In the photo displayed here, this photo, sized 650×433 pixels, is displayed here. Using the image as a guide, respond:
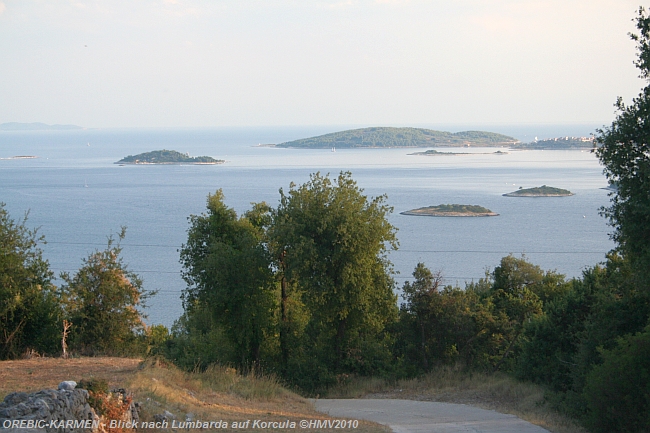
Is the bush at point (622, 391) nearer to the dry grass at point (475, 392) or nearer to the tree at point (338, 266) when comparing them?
the dry grass at point (475, 392)

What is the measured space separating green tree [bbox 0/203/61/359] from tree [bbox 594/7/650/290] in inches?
545

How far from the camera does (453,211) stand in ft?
276

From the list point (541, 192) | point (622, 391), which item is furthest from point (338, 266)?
point (541, 192)

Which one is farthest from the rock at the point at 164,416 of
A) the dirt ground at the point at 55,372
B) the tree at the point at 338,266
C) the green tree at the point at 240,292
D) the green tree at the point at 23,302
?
the green tree at the point at 240,292

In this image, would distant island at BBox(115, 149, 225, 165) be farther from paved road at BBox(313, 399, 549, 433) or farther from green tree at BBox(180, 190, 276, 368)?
paved road at BBox(313, 399, 549, 433)

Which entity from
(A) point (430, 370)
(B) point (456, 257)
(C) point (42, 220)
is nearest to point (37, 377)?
(A) point (430, 370)

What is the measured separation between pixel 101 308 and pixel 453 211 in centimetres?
7050

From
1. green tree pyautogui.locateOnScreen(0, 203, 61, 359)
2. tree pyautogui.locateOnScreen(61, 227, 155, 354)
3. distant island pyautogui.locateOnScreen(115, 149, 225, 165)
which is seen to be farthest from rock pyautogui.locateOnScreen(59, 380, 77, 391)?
distant island pyautogui.locateOnScreen(115, 149, 225, 165)

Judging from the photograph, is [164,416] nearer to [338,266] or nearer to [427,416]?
[427,416]

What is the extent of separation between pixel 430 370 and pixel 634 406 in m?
8.60

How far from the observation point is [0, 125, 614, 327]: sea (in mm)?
57875

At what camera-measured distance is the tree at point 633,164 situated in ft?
34.1

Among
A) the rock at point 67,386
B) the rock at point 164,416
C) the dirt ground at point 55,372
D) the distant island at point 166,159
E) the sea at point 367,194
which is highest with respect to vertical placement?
the distant island at point 166,159

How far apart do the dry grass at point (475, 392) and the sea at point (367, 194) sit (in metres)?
5.55
